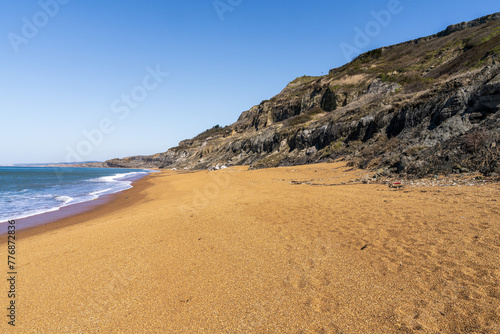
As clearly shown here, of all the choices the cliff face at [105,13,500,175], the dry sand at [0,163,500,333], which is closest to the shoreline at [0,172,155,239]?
the dry sand at [0,163,500,333]

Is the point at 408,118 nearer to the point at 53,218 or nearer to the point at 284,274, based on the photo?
the point at 284,274

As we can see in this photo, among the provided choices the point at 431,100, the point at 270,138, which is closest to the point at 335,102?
the point at 270,138

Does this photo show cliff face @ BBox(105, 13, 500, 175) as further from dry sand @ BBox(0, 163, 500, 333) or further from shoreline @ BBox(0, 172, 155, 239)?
shoreline @ BBox(0, 172, 155, 239)

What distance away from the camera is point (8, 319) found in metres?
3.69

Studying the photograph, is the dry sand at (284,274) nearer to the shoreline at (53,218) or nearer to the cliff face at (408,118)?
the shoreline at (53,218)

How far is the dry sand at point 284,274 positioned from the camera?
3174 millimetres

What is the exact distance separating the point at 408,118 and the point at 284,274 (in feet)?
64.4

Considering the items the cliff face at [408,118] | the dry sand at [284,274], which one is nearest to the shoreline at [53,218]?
the dry sand at [284,274]

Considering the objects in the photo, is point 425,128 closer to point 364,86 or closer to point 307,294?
point 307,294

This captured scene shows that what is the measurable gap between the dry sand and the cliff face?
4.32m

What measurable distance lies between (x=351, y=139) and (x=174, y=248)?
76.0ft

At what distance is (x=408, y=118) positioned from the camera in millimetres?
18438

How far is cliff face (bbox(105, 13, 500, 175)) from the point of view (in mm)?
10797

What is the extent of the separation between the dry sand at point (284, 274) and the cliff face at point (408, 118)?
432 centimetres
